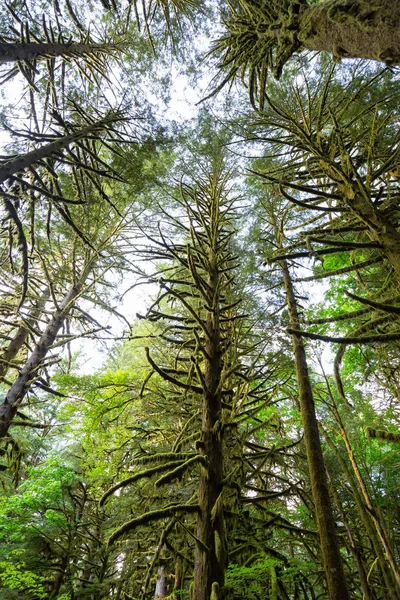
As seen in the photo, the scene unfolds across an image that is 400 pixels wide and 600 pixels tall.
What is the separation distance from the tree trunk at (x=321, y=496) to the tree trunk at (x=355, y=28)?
9.11ft

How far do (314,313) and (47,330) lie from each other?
30.7 ft

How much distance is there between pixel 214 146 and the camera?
9141mm

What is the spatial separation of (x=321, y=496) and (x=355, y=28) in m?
6.40

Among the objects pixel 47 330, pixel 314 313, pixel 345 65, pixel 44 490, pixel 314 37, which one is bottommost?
pixel 44 490

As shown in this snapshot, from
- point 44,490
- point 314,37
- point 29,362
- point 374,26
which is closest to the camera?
point 374,26

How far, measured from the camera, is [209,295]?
14.9 ft

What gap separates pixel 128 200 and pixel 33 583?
9.04 m

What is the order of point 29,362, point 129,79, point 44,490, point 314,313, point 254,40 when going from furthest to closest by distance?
point 314,313 → point 129,79 → point 44,490 → point 29,362 → point 254,40

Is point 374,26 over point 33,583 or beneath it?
over

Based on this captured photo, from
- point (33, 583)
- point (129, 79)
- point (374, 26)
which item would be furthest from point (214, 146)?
point (33, 583)

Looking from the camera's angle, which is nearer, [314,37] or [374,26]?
[374,26]

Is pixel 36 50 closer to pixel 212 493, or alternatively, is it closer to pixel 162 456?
pixel 162 456

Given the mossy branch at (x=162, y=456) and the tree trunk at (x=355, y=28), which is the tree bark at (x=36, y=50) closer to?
the tree trunk at (x=355, y=28)

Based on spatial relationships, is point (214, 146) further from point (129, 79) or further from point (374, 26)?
point (374, 26)
